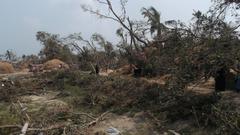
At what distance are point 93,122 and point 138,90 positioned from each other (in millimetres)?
2664

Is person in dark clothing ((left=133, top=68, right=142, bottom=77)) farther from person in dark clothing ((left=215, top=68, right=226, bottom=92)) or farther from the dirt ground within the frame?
person in dark clothing ((left=215, top=68, right=226, bottom=92))

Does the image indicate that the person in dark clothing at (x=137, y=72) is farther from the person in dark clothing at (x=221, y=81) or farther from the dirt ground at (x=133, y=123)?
the person in dark clothing at (x=221, y=81)

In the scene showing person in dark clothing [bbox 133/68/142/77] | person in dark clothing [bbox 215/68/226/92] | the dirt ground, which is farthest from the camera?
person in dark clothing [bbox 133/68/142/77]

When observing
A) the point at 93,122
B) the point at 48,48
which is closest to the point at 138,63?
the point at 93,122

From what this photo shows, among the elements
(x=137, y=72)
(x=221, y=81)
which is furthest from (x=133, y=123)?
(x=137, y=72)

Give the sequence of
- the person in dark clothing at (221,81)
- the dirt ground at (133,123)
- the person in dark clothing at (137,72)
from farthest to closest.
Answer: the person in dark clothing at (137,72), the person in dark clothing at (221,81), the dirt ground at (133,123)

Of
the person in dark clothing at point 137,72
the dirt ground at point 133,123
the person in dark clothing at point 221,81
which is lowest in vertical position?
the dirt ground at point 133,123

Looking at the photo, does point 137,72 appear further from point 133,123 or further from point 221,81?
point 133,123

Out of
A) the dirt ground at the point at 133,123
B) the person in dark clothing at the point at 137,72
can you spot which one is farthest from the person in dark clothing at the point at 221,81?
the person in dark clothing at the point at 137,72

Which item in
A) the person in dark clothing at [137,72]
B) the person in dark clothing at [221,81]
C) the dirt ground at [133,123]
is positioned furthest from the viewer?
the person in dark clothing at [137,72]

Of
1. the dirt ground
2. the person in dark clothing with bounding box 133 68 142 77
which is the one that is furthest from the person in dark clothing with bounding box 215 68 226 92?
the person in dark clothing with bounding box 133 68 142 77

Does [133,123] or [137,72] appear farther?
[137,72]

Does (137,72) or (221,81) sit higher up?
(137,72)

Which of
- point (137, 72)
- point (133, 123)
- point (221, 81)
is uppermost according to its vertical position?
point (137, 72)
